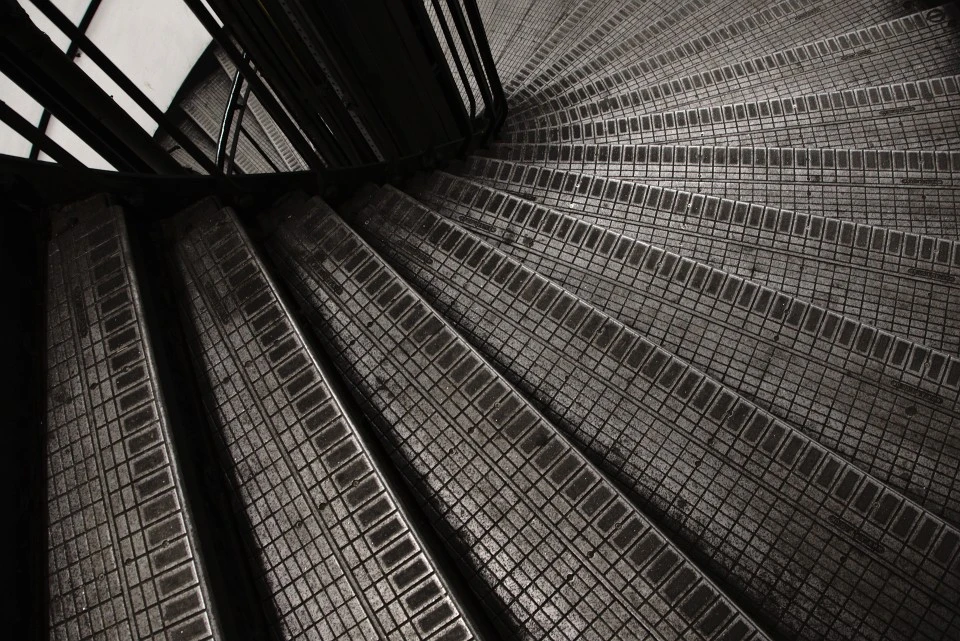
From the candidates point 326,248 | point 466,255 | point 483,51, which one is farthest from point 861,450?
point 483,51

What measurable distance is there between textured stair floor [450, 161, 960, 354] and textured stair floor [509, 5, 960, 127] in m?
1.83

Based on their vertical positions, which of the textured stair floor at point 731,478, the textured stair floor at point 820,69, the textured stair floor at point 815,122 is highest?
the textured stair floor at point 820,69

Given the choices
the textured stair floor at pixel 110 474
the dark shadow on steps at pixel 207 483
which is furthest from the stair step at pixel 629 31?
the textured stair floor at pixel 110 474

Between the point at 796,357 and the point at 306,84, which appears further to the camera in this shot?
the point at 306,84

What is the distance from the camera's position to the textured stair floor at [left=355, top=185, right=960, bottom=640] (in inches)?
91.0

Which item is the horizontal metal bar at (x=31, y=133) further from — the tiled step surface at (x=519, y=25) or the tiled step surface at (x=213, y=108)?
the tiled step surface at (x=519, y=25)

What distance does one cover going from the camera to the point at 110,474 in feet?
7.86

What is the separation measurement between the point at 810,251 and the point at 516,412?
2.15 metres

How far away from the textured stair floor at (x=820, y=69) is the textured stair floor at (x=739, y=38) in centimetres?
45

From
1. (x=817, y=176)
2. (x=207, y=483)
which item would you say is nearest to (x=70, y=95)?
(x=207, y=483)

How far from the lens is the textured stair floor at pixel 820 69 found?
513 cm

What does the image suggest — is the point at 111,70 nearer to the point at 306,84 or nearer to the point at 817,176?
the point at 306,84

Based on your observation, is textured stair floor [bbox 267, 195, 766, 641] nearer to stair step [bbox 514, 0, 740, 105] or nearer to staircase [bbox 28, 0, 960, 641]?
staircase [bbox 28, 0, 960, 641]

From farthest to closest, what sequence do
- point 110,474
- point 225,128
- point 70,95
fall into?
1. point 225,128
2. point 70,95
3. point 110,474
